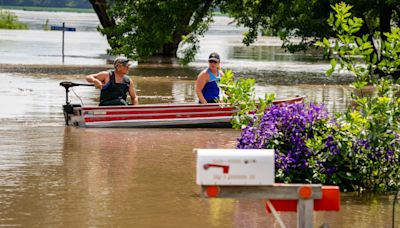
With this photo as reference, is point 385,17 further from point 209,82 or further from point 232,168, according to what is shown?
point 232,168

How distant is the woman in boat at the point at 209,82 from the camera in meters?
17.8

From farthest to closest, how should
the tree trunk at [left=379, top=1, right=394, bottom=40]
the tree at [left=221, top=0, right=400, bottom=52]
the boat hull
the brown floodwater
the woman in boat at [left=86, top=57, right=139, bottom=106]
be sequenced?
the tree trunk at [left=379, top=1, right=394, bottom=40] < the tree at [left=221, top=0, right=400, bottom=52] < the woman in boat at [left=86, top=57, right=139, bottom=106] < the boat hull < the brown floodwater

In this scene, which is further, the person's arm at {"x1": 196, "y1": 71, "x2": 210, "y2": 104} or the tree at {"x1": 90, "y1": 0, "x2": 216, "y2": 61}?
the tree at {"x1": 90, "y1": 0, "x2": 216, "y2": 61}

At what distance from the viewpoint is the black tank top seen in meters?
17.8

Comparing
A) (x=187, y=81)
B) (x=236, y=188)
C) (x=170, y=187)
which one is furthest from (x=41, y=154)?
(x=187, y=81)

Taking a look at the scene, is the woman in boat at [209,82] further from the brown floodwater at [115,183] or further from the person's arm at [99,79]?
the person's arm at [99,79]

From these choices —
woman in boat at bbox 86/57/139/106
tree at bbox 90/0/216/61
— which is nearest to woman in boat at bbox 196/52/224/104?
woman in boat at bbox 86/57/139/106

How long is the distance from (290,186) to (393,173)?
14.8 ft

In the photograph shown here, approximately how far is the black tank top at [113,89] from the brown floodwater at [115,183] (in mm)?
647

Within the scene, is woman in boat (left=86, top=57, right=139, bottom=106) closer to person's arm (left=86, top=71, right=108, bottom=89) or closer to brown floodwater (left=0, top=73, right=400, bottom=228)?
person's arm (left=86, top=71, right=108, bottom=89)

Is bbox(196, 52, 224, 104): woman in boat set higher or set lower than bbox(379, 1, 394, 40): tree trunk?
lower

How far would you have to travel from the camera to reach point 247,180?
720cm

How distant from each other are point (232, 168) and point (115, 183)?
16.3 ft

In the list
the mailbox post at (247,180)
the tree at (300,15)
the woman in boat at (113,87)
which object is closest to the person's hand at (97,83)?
the woman in boat at (113,87)
